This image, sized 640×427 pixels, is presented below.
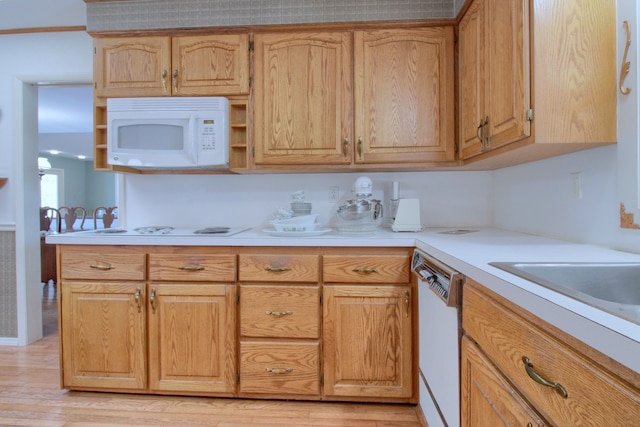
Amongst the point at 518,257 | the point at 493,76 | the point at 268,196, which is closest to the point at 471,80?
the point at 493,76

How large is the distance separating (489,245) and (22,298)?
3.13 meters

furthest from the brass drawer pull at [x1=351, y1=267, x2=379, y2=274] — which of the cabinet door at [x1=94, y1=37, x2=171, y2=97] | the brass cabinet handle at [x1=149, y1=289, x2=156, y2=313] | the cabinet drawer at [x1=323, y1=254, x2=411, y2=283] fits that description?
the cabinet door at [x1=94, y1=37, x2=171, y2=97]

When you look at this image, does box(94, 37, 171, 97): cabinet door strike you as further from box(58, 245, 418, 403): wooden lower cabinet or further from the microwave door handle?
box(58, 245, 418, 403): wooden lower cabinet

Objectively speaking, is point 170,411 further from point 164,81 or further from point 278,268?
point 164,81

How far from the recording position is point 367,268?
169 cm

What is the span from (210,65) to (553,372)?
2.10 m

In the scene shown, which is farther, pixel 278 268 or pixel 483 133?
pixel 278 268

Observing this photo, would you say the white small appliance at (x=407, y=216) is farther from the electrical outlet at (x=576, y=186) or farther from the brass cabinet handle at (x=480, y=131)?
the electrical outlet at (x=576, y=186)

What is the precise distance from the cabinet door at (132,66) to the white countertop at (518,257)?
2.89 feet

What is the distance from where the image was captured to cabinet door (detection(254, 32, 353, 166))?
198cm

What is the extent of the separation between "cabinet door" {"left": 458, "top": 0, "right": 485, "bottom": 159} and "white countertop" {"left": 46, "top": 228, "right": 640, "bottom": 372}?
21.9 inches

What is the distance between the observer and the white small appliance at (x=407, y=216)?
6.40 ft

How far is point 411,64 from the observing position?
1953mm

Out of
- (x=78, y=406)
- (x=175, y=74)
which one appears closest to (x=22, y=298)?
(x=78, y=406)
